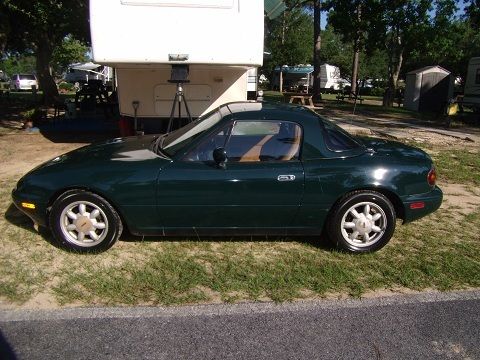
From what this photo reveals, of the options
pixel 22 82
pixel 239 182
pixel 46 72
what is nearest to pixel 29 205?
pixel 239 182

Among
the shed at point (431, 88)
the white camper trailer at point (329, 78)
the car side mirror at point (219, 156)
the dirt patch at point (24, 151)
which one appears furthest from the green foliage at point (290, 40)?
the car side mirror at point (219, 156)

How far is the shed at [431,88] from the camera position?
21.0 m

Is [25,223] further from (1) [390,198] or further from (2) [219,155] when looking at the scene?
(1) [390,198]

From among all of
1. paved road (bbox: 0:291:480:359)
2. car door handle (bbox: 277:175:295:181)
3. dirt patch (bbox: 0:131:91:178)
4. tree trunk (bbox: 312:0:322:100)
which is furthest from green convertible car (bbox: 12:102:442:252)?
tree trunk (bbox: 312:0:322:100)

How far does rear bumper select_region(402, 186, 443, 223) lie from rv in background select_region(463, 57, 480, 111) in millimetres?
18702

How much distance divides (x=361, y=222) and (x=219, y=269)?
1.39 meters

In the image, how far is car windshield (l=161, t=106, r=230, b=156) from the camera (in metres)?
4.13

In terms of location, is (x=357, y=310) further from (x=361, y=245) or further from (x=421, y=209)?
(x=421, y=209)

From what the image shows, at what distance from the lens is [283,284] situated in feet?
11.8

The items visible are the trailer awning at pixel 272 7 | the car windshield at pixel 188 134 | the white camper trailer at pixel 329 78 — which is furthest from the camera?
the white camper trailer at pixel 329 78

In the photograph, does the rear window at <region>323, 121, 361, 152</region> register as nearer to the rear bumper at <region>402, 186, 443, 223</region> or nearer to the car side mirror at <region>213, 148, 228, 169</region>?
the rear bumper at <region>402, 186, 443, 223</region>

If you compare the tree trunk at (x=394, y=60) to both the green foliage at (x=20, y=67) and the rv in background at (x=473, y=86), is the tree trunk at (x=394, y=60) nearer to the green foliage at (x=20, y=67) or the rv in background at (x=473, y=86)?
the rv in background at (x=473, y=86)

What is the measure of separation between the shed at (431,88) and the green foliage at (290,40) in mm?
24273

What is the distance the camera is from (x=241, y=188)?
12.8ft
